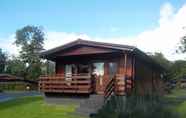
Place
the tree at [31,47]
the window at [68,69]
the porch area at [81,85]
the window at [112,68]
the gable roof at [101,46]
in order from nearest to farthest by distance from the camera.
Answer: the porch area at [81,85] → the gable roof at [101,46] → the window at [112,68] → the window at [68,69] → the tree at [31,47]

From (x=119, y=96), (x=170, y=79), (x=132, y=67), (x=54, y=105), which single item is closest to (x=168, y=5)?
(x=132, y=67)

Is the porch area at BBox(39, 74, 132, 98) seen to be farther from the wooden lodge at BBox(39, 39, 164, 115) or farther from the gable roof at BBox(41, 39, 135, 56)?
the gable roof at BBox(41, 39, 135, 56)

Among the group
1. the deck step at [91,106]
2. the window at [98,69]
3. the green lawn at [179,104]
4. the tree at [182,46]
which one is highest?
the tree at [182,46]

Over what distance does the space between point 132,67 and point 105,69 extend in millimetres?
2049

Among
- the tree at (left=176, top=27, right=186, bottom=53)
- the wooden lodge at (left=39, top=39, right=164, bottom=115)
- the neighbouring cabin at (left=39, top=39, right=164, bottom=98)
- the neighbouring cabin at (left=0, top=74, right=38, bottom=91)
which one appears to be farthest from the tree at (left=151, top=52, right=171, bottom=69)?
the wooden lodge at (left=39, top=39, right=164, bottom=115)

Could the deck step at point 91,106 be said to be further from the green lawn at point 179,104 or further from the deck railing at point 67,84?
the green lawn at point 179,104

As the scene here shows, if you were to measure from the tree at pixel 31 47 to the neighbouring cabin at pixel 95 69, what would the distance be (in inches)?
1663

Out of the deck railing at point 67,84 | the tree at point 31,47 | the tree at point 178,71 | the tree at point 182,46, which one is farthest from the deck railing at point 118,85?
the tree at point 31,47

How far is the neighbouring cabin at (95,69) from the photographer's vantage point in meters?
18.1

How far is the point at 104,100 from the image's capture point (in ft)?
53.6

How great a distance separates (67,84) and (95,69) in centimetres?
256

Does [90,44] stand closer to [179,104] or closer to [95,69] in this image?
[95,69]

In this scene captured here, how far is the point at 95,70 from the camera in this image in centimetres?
2073

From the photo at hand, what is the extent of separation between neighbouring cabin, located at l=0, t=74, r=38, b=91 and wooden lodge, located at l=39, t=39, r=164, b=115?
3105 cm
